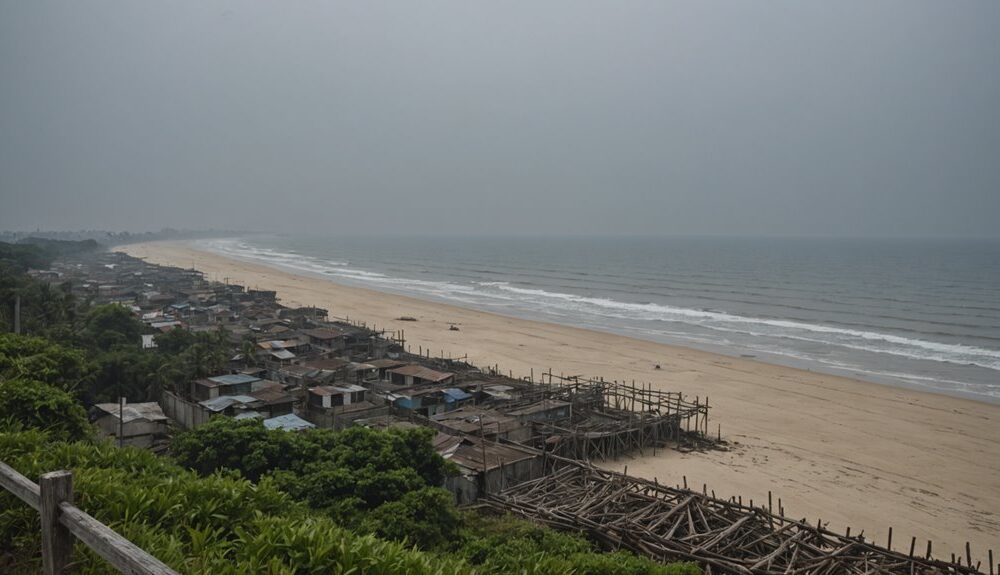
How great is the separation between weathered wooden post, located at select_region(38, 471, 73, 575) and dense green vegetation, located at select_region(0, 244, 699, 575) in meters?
0.33

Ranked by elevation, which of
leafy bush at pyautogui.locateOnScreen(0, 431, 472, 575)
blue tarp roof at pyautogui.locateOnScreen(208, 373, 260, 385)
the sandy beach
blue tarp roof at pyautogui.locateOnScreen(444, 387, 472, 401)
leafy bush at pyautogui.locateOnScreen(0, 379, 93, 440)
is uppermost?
leafy bush at pyautogui.locateOnScreen(0, 431, 472, 575)

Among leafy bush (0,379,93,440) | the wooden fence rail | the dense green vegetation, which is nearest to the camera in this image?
the wooden fence rail

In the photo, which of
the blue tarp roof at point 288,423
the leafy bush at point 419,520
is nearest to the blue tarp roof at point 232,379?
the blue tarp roof at point 288,423

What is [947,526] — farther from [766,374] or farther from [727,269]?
[727,269]

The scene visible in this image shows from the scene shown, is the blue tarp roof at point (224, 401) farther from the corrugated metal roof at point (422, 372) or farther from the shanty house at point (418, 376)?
the corrugated metal roof at point (422, 372)

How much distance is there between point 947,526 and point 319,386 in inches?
870

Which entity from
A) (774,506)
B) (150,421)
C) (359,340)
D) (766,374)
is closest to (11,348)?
(150,421)

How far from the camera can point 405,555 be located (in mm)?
5203

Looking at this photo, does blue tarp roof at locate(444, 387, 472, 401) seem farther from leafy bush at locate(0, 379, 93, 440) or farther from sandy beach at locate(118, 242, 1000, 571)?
leafy bush at locate(0, 379, 93, 440)

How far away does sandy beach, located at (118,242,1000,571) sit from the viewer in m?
19.5

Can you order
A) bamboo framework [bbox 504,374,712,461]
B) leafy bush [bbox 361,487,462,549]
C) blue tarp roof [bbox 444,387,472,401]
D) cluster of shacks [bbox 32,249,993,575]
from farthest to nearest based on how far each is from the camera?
blue tarp roof [bbox 444,387,472,401], bamboo framework [bbox 504,374,712,461], cluster of shacks [bbox 32,249,993,575], leafy bush [bbox 361,487,462,549]

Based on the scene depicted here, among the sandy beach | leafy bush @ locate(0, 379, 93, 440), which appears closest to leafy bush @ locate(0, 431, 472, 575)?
leafy bush @ locate(0, 379, 93, 440)

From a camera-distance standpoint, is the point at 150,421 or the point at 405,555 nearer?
the point at 405,555

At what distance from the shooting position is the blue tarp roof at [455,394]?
25.9 meters
